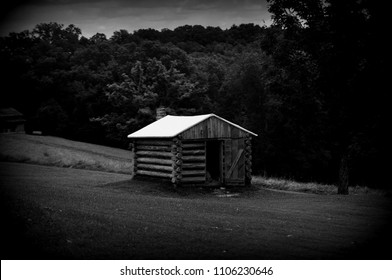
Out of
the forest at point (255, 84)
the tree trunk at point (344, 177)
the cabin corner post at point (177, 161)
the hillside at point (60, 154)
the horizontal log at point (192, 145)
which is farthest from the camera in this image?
the hillside at point (60, 154)

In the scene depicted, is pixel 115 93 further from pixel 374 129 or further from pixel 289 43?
pixel 374 129

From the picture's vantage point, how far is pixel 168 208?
55.0 ft

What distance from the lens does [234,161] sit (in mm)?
26156

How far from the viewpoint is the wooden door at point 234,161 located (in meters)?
26.0

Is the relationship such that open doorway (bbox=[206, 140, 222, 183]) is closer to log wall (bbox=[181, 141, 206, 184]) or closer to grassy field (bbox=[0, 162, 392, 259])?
log wall (bbox=[181, 141, 206, 184])

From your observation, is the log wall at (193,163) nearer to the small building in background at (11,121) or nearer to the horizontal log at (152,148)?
the horizontal log at (152,148)

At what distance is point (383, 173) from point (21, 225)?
4601 cm

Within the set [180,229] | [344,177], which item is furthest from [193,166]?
[180,229]

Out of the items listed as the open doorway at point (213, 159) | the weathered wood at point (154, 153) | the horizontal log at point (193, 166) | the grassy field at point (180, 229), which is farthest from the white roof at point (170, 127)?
the grassy field at point (180, 229)

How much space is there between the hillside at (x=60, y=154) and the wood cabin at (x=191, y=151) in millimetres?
7873

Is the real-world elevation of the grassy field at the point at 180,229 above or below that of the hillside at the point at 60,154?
above

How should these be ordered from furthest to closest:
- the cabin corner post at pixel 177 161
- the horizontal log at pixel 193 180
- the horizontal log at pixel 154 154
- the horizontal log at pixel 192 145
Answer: the horizontal log at pixel 154 154, the horizontal log at pixel 192 145, the horizontal log at pixel 193 180, the cabin corner post at pixel 177 161

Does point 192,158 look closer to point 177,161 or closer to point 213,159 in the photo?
point 177,161

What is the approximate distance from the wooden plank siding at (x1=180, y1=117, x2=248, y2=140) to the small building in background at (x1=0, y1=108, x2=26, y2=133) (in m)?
39.4
